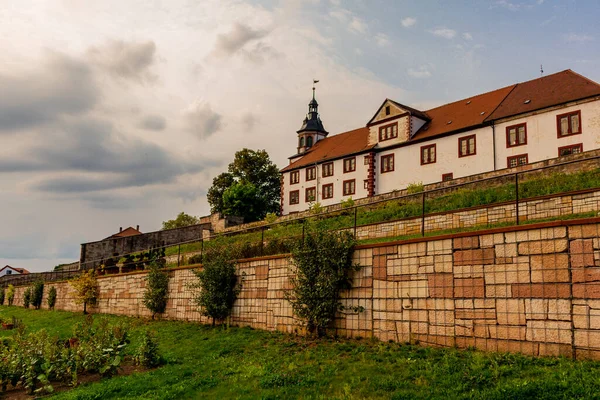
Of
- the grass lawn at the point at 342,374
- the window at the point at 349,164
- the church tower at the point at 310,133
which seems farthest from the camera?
the church tower at the point at 310,133

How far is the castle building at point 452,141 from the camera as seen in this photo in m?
30.9

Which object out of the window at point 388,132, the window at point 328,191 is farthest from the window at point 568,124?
the window at point 328,191

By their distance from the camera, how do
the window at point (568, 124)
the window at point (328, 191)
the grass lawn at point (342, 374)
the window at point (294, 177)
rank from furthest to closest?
the window at point (294, 177) < the window at point (328, 191) < the window at point (568, 124) < the grass lawn at point (342, 374)

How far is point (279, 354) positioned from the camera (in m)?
12.0

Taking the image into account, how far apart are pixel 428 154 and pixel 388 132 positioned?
16.3 feet

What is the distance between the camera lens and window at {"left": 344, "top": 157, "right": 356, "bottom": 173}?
4422 cm

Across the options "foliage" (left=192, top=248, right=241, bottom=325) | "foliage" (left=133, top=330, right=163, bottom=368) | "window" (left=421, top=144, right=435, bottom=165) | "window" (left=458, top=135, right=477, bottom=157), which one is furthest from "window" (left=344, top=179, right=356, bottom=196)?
"foliage" (left=133, top=330, right=163, bottom=368)

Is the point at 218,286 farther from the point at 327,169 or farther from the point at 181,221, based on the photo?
the point at 181,221

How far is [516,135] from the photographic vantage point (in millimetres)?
33188

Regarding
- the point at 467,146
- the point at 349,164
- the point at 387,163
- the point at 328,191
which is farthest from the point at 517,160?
the point at 328,191

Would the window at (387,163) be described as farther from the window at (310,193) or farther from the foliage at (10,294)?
the foliage at (10,294)

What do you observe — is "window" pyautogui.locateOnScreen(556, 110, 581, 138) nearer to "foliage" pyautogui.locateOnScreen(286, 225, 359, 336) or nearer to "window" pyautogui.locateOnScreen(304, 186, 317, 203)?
"window" pyautogui.locateOnScreen(304, 186, 317, 203)

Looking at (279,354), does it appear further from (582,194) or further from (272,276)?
(582,194)

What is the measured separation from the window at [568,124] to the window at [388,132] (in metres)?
13.0
